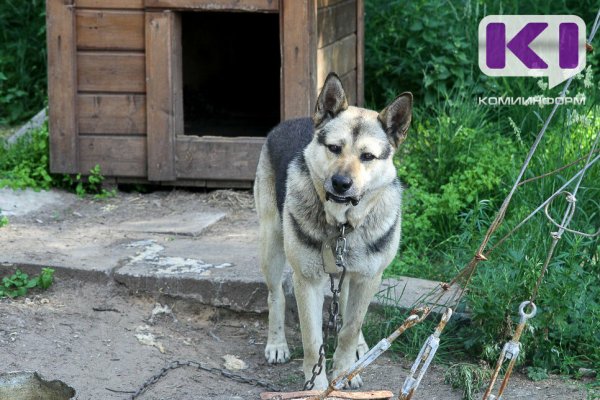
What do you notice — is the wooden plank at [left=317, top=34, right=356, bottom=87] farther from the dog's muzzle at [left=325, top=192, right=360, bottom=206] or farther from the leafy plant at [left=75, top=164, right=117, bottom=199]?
the dog's muzzle at [left=325, top=192, right=360, bottom=206]

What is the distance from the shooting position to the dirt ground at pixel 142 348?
4535 millimetres

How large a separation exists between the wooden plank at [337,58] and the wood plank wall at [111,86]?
141 centimetres

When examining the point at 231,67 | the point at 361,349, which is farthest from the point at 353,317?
the point at 231,67

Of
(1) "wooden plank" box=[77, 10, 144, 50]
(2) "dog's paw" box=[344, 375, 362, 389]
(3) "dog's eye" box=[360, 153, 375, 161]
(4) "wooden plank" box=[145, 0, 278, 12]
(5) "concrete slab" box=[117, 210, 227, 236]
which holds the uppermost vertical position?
(4) "wooden plank" box=[145, 0, 278, 12]

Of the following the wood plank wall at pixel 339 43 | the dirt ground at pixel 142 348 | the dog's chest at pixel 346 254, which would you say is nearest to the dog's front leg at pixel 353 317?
the dog's chest at pixel 346 254

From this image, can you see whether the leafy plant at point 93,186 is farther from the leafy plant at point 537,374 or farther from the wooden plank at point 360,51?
the leafy plant at point 537,374

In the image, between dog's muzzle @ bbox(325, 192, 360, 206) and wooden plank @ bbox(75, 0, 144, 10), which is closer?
dog's muzzle @ bbox(325, 192, 360, 206)

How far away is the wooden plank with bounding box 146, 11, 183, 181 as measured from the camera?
712 centimetres

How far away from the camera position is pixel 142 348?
4.95 meters

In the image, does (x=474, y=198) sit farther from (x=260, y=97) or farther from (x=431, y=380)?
(x=260, y=97)

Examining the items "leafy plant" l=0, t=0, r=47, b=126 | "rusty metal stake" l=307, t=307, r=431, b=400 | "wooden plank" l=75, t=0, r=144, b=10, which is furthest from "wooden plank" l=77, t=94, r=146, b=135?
"rusty metal stake" l=307, t=307, r=431, b=400

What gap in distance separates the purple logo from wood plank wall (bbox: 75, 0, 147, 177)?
283 centimetres

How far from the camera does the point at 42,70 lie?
368 inches

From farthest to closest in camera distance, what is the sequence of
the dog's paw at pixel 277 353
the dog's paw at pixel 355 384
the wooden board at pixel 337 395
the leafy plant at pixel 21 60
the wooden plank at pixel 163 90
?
1. the leafy plant at pixel 21 60
2. the wooden plank at pixel 163 90
3. the dog's paw at pixel 277 353
4. the dog's paw at pixel 355 384
5. the wooden board at pixel 337 395
